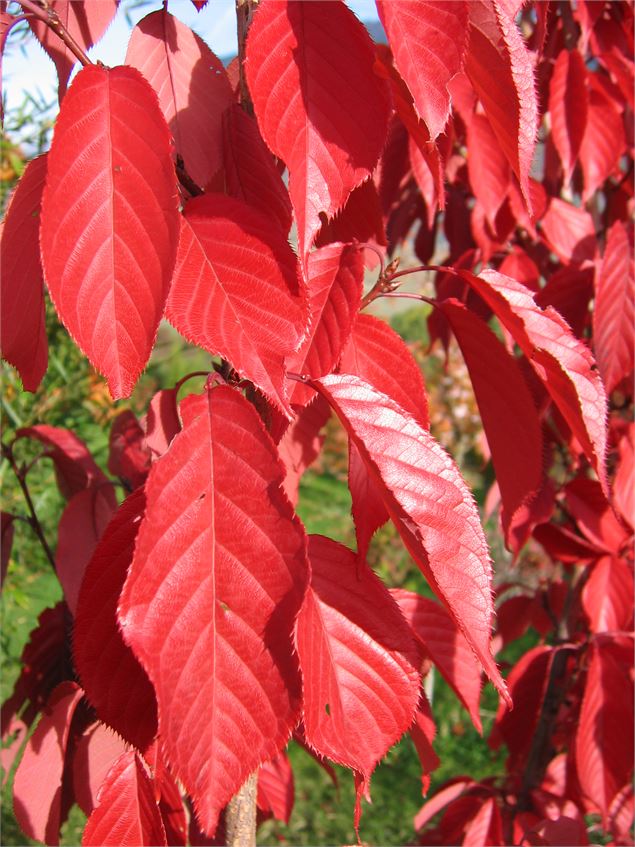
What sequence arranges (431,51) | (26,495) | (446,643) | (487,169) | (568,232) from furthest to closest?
(568,232) → (487,169) → (26,495) → (446,643) → (431,51)

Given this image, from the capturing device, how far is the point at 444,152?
2.94ft

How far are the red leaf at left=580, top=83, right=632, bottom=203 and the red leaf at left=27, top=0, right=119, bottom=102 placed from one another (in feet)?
3.26

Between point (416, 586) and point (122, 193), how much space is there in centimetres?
377

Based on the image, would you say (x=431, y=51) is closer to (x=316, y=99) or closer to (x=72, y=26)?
(x=316, y=99)

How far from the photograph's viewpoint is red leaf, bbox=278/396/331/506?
0.84 meters

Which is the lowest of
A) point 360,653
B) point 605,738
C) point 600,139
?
point 605,738

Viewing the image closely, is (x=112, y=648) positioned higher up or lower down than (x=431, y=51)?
lower down

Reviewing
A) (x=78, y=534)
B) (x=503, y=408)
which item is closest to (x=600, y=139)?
(x=503, y=408)

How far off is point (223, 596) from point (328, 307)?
30cm

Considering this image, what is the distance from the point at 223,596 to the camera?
52cm

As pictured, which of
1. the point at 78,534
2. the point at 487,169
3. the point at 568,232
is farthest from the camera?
the point at 568,232

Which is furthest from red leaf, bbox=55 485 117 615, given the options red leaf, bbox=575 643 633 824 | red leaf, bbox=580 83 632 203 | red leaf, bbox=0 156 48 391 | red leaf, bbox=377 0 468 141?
red leaf, bbox=580 83 632 203

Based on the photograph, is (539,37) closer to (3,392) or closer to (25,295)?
(25,295)

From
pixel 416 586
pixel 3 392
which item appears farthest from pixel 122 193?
pixel 416 586
